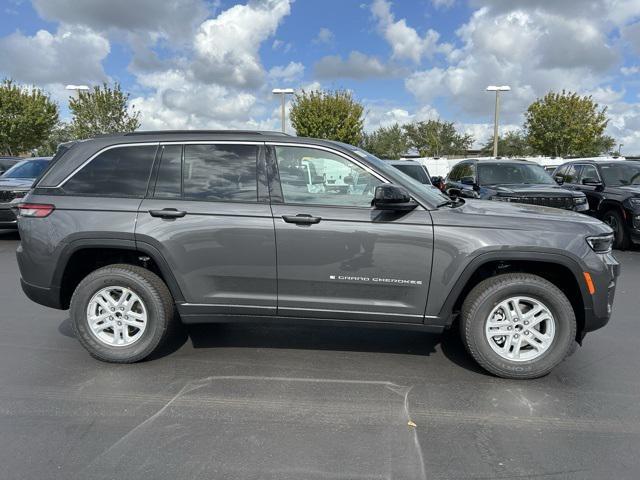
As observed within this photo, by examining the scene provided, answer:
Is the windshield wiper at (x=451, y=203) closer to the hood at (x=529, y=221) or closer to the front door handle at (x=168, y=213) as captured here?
the hood at (x=529, y=221)

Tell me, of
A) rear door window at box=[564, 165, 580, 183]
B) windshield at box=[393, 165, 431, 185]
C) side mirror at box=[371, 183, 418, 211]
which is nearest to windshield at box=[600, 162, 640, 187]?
rear door window at box=[564, 165, 580, 183]

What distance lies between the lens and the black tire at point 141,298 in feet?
12.7

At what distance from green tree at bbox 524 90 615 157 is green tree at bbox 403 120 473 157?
67.0ft

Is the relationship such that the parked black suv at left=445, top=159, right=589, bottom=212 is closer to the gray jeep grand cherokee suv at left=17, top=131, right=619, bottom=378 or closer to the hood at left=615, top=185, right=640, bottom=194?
A: the hood at left=615, top=185, right=640, bottom=194

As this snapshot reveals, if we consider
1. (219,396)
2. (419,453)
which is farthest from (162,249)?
(419,453)

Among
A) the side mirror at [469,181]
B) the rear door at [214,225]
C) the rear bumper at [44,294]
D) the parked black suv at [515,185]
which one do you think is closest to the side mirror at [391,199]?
the rear door at [214,225]

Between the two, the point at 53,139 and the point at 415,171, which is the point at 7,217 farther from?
the point at 53,139

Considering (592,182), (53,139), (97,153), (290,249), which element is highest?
(53,139)

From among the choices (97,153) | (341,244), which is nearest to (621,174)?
(341,244)

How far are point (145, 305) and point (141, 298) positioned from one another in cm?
6

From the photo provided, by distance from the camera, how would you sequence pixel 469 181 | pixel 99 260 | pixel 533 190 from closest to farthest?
pixel 99 260 → pixel 533 190 → pixel 469 181

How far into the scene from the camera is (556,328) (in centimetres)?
360

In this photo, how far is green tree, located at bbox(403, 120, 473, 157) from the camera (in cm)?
5566

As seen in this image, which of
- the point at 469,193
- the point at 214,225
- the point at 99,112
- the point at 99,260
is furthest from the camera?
the point at 99,112
